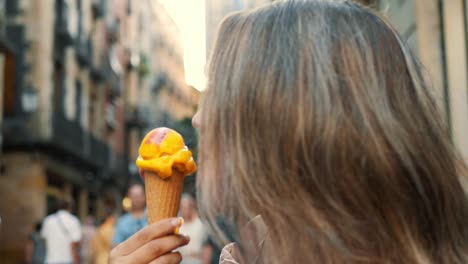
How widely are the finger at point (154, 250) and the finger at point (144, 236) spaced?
0.01 m

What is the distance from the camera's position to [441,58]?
6.98m

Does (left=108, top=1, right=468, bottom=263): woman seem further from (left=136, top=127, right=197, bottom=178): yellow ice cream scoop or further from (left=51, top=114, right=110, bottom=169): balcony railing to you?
(left=51, top=114, right=110, bottom=169): balcony railing

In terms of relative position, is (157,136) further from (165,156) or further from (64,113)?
(64,113)

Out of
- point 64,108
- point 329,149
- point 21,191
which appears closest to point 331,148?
point 329,149

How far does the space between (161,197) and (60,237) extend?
8069mm

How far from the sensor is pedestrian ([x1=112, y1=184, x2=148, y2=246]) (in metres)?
6.00

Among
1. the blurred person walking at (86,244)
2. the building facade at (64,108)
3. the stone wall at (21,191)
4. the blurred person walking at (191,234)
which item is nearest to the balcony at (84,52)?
the building facade at (64,108)

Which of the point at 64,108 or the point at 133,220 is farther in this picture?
the point at 64,108

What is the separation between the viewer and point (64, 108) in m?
24.7

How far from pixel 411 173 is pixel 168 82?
4758cm

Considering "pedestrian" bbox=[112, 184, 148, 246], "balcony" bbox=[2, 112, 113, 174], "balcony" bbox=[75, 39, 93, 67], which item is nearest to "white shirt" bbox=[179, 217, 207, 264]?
"pedestrian" bbox=[112, 184, 148, 246]

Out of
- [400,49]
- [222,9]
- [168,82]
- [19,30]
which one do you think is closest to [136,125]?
[222,9]

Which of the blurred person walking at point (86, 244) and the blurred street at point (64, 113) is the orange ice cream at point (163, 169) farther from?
the blurred person walking at point (86, 244)

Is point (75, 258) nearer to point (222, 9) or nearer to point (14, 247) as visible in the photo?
point (14, 247)
